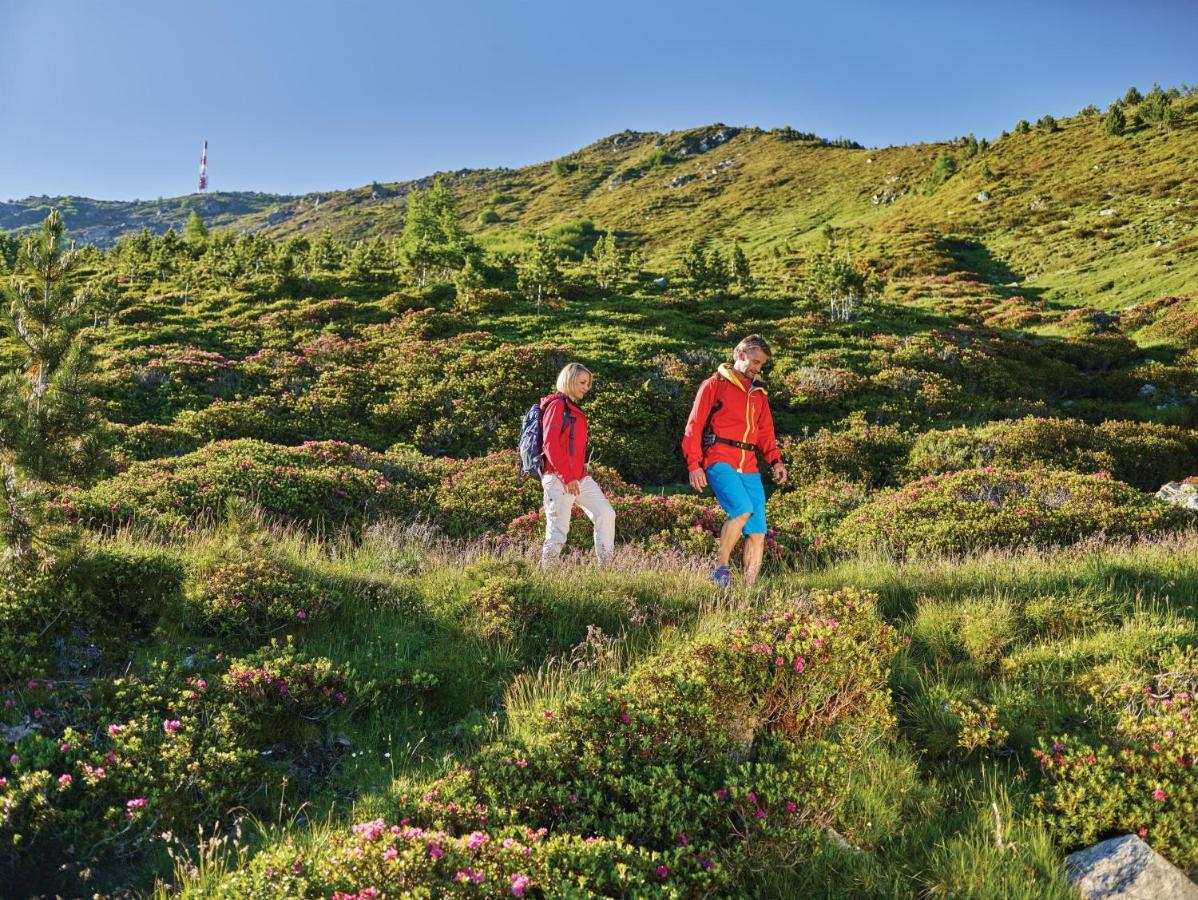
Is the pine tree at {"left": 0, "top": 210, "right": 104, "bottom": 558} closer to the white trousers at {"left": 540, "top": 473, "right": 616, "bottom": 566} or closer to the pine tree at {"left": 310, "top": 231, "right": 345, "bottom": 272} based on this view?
the white trousers at {"left": 540, "top": 473, "right": 616, "bottom": 566}

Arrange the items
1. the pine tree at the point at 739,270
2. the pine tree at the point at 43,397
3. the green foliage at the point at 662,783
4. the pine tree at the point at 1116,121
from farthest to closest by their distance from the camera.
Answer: the pine tree at the point at 1116,121 < the pine tree at the point at 739,270 < the pine tree at the point at 43,397 < the green foliage at the point at 662,783

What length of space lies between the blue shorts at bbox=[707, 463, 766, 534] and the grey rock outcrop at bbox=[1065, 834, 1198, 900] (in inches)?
163

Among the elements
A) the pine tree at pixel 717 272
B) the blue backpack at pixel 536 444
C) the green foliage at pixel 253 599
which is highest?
the pine tree at pixel 717 272

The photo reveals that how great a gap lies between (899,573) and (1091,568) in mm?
1746

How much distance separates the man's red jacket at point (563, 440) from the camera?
7383mm

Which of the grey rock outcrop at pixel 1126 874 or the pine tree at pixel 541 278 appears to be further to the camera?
the pine tree at pixel 541 278

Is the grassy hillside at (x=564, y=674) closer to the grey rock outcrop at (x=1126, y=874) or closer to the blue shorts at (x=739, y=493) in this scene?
the grey rock outcrop at (x=1126, y=874)

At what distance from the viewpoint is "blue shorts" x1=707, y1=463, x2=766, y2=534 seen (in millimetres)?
6996

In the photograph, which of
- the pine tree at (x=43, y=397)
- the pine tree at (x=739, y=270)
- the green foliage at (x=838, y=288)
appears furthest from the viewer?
the pine tree at (x=739, y=270)

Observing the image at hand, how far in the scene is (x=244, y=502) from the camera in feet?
30.7

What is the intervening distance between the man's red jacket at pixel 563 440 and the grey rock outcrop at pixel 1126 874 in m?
5.30

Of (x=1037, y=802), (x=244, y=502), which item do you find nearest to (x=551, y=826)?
(x=1037, y=802)

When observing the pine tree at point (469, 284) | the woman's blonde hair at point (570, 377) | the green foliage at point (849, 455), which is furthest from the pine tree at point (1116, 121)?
the woman's blonde hair at point (570, 377)

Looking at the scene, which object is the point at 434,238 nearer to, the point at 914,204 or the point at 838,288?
the point at 838,288
